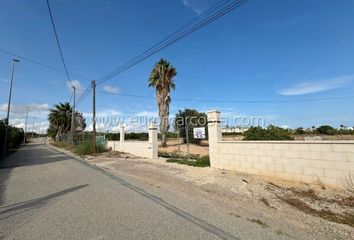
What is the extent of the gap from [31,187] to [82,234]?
17.0ft

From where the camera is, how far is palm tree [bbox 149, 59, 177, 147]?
30594mm

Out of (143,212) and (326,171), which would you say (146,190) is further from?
(326,171)

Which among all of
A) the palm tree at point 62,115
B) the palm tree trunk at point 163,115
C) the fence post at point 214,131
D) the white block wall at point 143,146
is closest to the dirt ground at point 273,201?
the fence post at point 214,131

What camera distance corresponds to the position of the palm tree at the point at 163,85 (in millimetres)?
30594

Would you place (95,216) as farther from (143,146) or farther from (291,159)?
(143,146)

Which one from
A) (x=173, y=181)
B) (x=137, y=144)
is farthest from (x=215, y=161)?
(x=137, y=144)

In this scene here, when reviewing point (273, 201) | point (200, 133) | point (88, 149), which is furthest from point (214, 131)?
point (88, 149)

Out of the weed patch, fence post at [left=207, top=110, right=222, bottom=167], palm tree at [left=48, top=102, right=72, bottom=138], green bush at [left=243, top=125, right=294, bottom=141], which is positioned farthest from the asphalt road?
palm tree at [left=48, top=102, right=72, bottom=138]

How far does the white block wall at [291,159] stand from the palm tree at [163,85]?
1965 cm

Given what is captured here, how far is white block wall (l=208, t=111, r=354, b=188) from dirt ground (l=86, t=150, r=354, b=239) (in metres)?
0.40

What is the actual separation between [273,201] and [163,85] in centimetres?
2675

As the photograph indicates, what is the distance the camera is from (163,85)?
31516 millimetres

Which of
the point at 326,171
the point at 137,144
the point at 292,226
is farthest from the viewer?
the point at 137,144

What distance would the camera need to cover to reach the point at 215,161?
11188 mm
